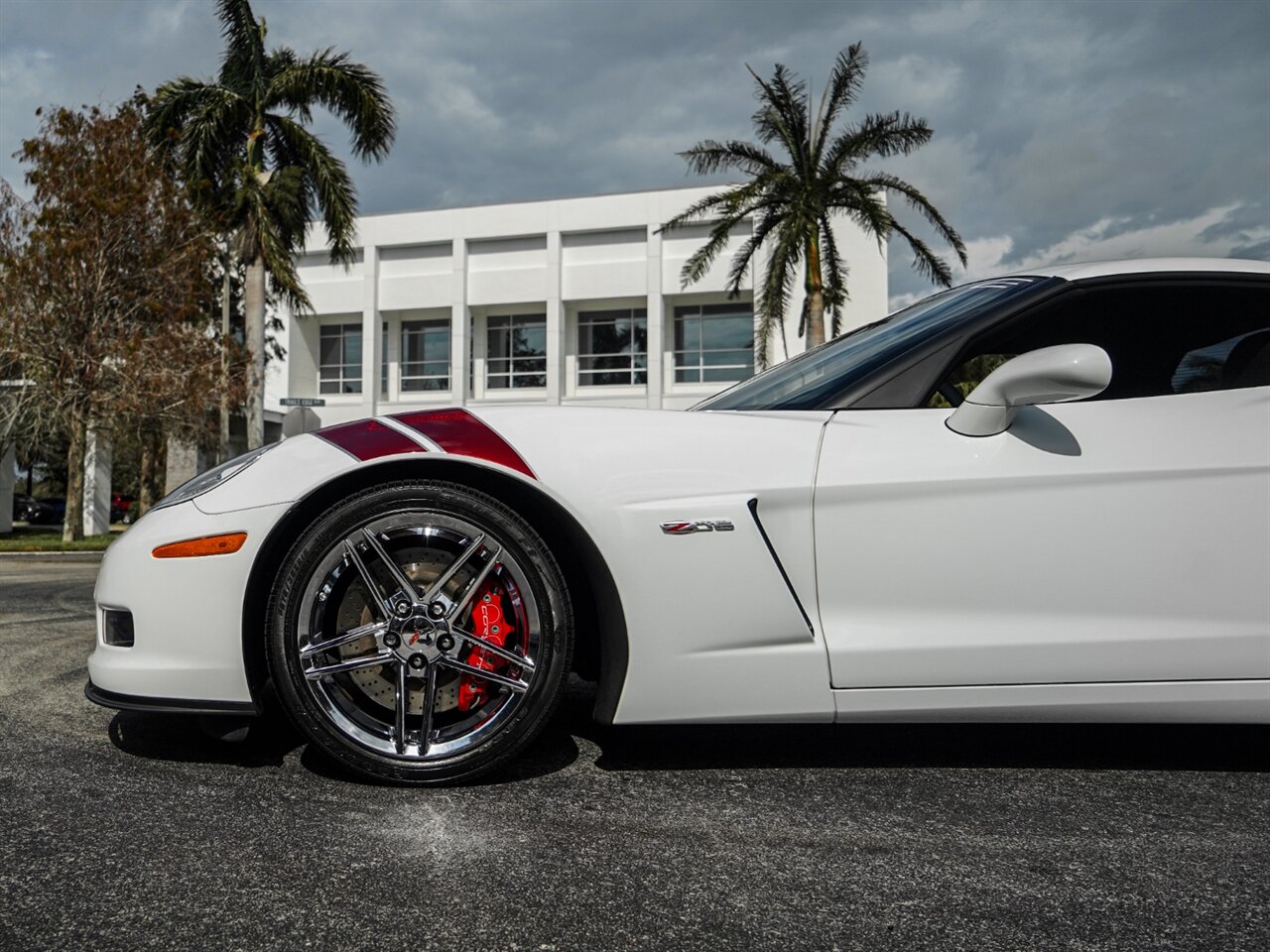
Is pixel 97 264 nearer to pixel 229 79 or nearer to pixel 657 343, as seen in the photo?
pixel 229 79

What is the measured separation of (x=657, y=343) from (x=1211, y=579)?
103 ft

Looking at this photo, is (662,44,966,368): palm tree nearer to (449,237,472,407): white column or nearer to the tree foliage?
the tree foliage

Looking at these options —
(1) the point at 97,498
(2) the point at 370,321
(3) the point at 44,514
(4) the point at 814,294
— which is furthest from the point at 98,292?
(3) the point at 44,514

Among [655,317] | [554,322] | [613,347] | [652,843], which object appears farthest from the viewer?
[613,347]

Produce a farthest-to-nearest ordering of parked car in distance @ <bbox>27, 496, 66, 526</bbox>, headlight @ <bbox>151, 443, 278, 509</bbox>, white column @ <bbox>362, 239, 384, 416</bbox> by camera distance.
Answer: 1. parked car in distance @ <bbox>27, 496, 66, 526</bbox>
2. white column @ <bbox>362, 239, 384, 416</bbox>
3. headlight @ <bbox>151, 443, 278, 509</bbox>

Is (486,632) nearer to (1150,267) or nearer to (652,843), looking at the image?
(652,843)

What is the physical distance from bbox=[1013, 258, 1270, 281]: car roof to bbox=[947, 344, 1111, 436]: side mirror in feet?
1.56

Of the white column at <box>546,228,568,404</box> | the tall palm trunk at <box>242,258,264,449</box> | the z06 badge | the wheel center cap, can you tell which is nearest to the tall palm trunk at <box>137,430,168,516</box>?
the tall palm trunk at <box>242,258,264,449</box>

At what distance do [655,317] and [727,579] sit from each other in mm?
31801

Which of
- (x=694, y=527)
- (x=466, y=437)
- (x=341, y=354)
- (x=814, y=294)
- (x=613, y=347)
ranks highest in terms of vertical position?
(x=341, y=354)

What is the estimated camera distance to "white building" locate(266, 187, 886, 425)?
3338cm

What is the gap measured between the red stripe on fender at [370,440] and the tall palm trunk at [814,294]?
61.8 ft

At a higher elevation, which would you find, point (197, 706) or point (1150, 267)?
point (1150, 267)

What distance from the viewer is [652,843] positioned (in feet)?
6.25
